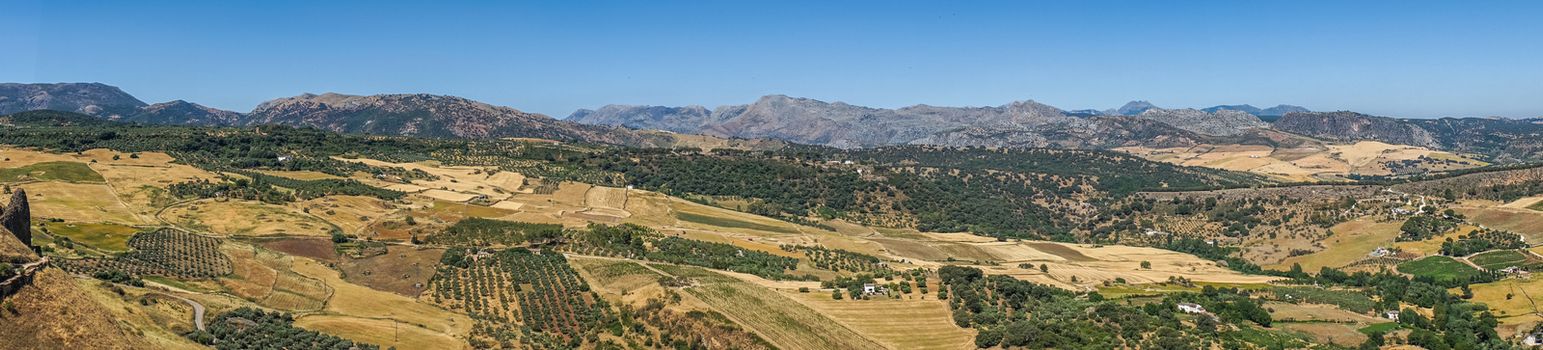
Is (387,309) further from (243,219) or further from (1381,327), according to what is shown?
(1381,327)

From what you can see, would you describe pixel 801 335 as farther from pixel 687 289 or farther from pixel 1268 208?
pixel 1268 208

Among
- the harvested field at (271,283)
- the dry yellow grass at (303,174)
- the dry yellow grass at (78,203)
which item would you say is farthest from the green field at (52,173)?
the harvested field at (271,283)

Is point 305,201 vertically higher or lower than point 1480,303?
higher

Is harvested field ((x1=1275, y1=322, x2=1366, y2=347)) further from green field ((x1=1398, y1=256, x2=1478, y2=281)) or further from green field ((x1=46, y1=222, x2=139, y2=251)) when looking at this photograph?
green field ((x1=46, y1=222, x2=139, y2=251))

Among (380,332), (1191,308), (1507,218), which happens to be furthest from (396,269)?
(1507,218)

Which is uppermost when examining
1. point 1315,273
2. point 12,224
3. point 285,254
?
point 12,224

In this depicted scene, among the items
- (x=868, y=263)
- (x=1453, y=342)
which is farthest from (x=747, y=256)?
(x=1453, y=342)

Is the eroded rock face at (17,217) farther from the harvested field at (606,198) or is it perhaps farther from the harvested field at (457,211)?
the harvested field at (606,198)

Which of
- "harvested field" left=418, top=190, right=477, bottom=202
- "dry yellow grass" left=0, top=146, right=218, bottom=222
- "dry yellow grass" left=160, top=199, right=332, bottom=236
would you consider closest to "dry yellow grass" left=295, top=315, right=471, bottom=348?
"dry yellow grass" left=160, top=199, right=332, bottom=236
